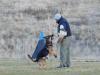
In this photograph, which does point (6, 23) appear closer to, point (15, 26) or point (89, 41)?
point (15, 26)

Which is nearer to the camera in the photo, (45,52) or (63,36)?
(45,52)

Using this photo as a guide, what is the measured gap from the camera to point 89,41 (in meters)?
35.8

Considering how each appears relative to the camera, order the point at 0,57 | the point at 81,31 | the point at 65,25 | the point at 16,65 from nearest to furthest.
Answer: the point at 65,25
the point at 16,65
the point at 0,57
the point at 81,31

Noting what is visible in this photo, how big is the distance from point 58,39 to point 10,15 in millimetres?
11647

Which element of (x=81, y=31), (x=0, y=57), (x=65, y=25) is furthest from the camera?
(x=81, y=31)

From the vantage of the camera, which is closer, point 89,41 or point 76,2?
point 89,41

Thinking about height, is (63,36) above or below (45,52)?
above

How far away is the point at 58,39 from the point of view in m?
26.0

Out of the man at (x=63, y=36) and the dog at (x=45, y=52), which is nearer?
the dog at (x=45, y=52)

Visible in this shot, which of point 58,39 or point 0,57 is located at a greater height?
point 58,39

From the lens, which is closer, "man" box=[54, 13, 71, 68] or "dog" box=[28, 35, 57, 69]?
"dog" box=[28, 35, 57, 69]

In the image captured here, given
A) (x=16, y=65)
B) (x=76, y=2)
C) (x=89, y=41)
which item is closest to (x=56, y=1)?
(x=76, y=2)

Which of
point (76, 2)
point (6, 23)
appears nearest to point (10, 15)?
point (6, 23)

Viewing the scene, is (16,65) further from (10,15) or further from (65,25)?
(10,15)
